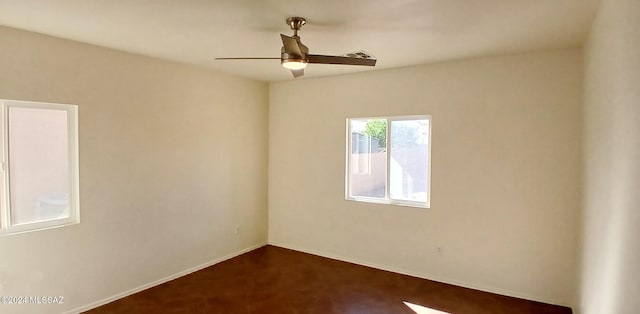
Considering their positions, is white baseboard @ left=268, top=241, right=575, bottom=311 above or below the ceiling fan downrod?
below

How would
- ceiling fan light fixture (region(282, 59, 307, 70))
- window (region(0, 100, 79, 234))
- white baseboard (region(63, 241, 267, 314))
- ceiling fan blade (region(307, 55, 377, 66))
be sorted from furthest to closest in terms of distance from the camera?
white baseboard (region(63, 241, 267, 314)), window (region(0, 100, 79, 234)), ceiling fan blade (region(307, 55, 377, 66)), ceiling fan light fixture (region(282, 59, 307, 70))

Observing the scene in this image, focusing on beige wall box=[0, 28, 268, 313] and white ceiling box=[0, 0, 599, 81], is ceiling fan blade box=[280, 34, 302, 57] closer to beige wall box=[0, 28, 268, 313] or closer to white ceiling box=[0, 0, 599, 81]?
white ceiling box=[0, 0, 599, 81]

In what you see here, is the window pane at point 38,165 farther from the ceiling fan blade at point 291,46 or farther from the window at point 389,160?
the window at point 389,160

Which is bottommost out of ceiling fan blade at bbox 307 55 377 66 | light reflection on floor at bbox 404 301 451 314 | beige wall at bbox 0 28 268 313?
light reflection on floor at bbox 404 301 451 314

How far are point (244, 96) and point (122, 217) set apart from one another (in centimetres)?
231

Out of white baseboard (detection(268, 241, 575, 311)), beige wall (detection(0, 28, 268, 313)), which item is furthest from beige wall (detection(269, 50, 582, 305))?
beige wall (detection(0, 28, 268, 313))

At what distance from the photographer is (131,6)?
2398 millimetres

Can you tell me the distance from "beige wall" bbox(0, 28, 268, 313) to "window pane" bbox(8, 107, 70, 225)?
6.4 inches

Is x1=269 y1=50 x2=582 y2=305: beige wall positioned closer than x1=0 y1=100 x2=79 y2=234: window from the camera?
No

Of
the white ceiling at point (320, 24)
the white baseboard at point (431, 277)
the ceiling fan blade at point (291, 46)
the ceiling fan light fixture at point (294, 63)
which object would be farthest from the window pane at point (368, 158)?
the ceiling fan blade at point (291, 46)

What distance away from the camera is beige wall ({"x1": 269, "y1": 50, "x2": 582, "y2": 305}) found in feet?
11.3

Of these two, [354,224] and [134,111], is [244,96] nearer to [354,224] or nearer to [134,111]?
[134,111]

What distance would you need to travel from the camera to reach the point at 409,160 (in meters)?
4.37

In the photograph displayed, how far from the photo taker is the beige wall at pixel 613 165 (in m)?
1.46
